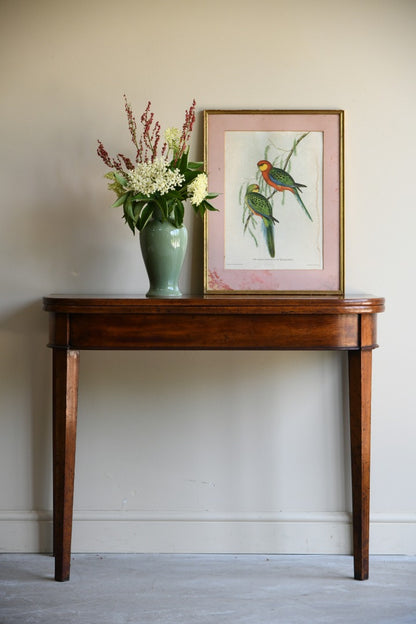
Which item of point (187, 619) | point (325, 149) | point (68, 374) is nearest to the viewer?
point (187, 619)

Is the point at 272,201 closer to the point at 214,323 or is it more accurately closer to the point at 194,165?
the point at 194,165

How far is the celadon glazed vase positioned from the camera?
251cm

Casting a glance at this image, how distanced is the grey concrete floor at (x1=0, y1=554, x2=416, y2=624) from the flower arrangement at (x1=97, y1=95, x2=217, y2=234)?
1.27 meters

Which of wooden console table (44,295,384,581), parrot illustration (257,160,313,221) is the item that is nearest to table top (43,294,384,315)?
wooden console table (44,295,384,581)

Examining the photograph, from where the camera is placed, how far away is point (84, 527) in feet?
9.35

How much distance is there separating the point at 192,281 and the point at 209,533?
3.31 ft

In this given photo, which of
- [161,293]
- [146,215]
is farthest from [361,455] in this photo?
[146,215]

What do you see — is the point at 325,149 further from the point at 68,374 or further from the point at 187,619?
the point at 187,619

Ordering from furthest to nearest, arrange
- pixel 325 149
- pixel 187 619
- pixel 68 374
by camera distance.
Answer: pixel 325 149, pixel 68 374, pixel 187 619

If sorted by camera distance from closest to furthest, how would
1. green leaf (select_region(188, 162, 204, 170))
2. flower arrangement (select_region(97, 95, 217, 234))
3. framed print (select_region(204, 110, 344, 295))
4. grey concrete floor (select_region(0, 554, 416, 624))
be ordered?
grey concrete floor (select_region(0, 554, 416, 624)) → flower arrangement (select_region(97, 95, 217, 234)) → green leaf (select_region(188, 162, 204, 170)) → framed print (select_region(204, 110, 344, 295))

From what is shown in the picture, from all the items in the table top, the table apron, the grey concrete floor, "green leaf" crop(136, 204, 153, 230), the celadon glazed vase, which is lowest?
the grey concrete floor

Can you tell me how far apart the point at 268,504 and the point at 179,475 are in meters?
0.38

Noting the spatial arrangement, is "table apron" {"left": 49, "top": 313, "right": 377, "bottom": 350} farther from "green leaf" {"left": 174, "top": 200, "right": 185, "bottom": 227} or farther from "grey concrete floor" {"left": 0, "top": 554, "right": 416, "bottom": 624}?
"grey concrete floor" {"left": 0, "top": 554, "right": 416, "bottom": 624}

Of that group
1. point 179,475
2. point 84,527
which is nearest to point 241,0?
point 179,475
